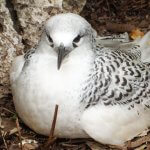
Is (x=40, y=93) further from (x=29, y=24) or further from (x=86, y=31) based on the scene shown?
(x=29, y=24)

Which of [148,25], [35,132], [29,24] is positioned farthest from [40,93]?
[148,25]

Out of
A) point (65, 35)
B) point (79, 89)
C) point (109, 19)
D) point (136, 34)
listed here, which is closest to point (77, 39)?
point (65, 35)

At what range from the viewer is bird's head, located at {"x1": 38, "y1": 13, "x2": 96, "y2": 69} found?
4.14m

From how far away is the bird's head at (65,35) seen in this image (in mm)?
4145

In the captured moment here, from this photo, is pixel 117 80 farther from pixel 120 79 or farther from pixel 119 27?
pixel 119 27

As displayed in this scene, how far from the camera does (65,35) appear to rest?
13.6 ft

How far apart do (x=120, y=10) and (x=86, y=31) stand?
1.91m

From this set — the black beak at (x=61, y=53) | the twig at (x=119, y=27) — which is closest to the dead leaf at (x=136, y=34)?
the twig at (x=119, y=27)

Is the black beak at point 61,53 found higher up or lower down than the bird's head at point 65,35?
lower down

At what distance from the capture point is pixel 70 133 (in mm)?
4520

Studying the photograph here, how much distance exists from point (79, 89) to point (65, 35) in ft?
1.54

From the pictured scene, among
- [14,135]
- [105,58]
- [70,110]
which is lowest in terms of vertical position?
[14,135]

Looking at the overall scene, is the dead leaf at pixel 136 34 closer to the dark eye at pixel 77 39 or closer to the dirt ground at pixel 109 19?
the dirt ground at pixel 109 19

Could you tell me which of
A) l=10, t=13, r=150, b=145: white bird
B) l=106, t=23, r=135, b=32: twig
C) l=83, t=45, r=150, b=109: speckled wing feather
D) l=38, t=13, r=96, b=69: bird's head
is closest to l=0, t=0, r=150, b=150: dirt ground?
l=106, t=23, r=135, b=32: twig
